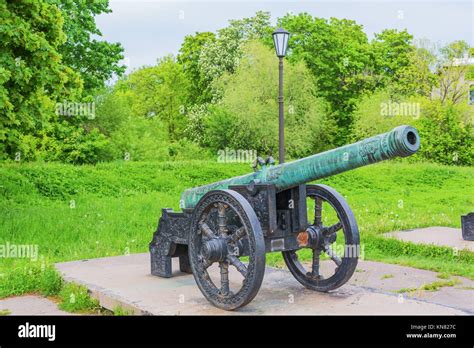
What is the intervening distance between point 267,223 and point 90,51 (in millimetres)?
16321

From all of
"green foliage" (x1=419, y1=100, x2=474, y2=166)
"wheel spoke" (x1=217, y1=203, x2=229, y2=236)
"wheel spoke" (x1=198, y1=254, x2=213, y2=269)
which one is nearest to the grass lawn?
"wheel spoke" (x1=198, y1=254, x2=213, y2=269)

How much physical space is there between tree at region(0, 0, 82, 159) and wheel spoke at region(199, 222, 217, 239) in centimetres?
637

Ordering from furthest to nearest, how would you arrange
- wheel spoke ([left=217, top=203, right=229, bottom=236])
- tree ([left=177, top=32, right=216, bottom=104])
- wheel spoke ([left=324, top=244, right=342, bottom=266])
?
tree ([left=177, top=32, right=216, bottom=104]) < wheel spoke ([left=324, top=244, right=342, bottom=266]) < wheel spoke ([left=217, top=203, right=229, bottom=236])

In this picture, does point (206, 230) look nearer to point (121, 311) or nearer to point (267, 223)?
point (267, 223)

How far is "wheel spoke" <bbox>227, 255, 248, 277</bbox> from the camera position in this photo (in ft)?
17.2

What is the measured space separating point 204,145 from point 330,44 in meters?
9.69

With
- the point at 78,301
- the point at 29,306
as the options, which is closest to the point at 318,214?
the point at 78,301

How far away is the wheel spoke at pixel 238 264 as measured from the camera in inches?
207

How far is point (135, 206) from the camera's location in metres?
15.3

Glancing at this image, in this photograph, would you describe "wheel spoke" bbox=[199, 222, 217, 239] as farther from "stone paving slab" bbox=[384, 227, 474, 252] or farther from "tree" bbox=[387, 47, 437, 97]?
"tree" bbox=[387, 47, 437, 97]

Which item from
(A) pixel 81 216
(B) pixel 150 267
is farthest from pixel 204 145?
(B) pixel 150 267

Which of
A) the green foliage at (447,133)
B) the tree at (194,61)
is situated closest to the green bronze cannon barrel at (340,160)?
the green foliage at (447,133)

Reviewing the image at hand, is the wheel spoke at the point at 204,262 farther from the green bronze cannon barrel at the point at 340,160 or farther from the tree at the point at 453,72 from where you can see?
the tree at the point at 453,72

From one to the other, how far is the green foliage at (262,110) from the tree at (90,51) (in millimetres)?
10221
